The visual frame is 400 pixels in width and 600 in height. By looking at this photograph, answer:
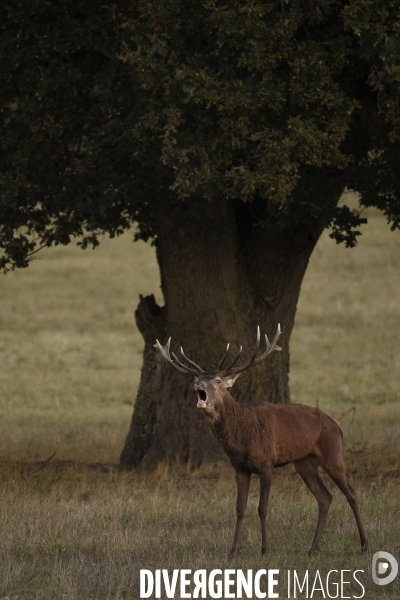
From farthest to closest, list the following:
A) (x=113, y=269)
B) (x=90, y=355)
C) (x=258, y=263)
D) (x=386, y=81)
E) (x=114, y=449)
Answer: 1. (x=113, y=269)
2. (x=90, y=355)
3. (x=114, y=449)
4. (x=258, y=263)
5. (x=386, y=81)

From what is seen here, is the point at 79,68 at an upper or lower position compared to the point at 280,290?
upper

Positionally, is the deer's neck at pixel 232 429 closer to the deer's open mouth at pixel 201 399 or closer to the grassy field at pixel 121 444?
the deer's open mouth at pixel 201 399

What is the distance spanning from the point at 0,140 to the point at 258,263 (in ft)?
12.7

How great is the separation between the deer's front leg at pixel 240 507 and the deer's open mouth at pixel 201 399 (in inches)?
32.1

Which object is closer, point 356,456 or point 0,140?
point 0,140

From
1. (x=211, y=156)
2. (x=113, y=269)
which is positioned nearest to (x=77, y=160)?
(x=211, y=156)

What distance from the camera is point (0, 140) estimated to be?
13289 mm

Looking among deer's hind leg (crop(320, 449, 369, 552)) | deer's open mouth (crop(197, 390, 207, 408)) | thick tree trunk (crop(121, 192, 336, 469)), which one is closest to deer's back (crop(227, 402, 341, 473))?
deer's hind leg (crop(320, 449, 369, 552))

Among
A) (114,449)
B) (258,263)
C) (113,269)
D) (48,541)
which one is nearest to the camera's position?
(48,541)

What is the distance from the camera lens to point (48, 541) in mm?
9211

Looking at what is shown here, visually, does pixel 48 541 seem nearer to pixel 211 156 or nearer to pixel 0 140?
pixel 211 156

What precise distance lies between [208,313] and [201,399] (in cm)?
535

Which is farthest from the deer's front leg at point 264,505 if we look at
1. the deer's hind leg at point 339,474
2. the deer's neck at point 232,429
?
the deer's hind leg at point 339,474

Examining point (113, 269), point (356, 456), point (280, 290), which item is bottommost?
point (356, 456)
